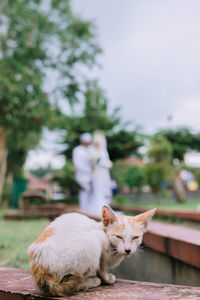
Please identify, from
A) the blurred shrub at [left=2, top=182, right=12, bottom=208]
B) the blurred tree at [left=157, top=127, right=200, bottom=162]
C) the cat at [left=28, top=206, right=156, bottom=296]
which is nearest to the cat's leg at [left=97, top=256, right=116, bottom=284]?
the cat at [left=28, top=206, right=156, bottom=296]

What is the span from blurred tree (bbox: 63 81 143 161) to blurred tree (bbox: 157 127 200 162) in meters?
7.97

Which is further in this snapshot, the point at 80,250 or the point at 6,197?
the point at 6,197

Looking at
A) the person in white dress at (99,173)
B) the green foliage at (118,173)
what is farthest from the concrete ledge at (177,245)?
the green foliage at (118,173)

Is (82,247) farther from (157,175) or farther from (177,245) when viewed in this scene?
(157,175)

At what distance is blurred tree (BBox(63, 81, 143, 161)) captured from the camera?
1461 cm

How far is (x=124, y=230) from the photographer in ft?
4.89

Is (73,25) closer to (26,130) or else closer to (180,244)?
(26,130)

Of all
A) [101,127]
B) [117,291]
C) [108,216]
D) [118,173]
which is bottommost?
[117,291]

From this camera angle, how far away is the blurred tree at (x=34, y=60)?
10672 mm

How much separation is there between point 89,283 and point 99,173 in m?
4.97

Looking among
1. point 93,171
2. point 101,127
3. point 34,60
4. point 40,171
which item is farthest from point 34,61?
point 40,171

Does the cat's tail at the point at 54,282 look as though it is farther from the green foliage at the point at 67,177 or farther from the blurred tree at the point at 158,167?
the green foliage at the point at 67,177

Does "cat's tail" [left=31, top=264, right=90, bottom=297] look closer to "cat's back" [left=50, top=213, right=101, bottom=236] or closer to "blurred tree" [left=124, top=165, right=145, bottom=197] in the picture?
"cat's back" [left=50, top=213, right=101, bottom=236]

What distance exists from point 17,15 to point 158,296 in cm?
1355
